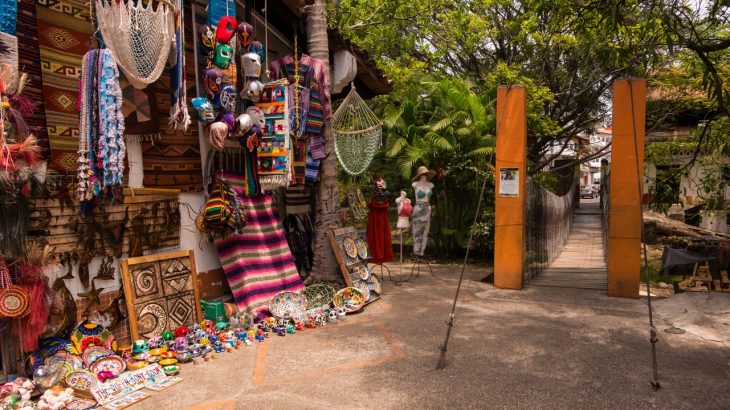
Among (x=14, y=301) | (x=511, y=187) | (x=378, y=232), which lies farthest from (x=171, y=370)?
(x=511, y=187)

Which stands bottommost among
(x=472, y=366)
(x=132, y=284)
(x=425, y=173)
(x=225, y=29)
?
(x=472, y=366)

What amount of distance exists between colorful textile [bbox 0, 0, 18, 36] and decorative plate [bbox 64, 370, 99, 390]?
238 centimetres

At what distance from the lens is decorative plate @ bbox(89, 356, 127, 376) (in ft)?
12.0

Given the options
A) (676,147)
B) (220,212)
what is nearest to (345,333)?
(220,212)

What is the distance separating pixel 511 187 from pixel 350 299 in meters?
2.99

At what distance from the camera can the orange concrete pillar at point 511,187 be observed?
23.3ft

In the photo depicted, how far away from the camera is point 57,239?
3.81m

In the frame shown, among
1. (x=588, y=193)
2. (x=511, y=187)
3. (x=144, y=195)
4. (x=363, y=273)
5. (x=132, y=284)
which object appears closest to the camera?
(x=132, y=284)

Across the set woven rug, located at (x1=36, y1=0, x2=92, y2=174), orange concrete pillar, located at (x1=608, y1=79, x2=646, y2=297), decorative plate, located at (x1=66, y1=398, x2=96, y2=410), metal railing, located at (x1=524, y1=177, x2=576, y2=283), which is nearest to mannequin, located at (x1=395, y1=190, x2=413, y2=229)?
metal railing, located at (x1=524, y1=177, x2=576, y2=283)

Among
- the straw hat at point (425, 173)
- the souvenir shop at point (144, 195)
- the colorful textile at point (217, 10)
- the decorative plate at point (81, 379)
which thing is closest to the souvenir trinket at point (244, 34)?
the souvenir shop at point (144, 195)

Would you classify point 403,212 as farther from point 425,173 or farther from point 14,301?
point 14,301

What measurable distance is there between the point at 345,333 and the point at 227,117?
2.43m

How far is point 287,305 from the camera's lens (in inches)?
211

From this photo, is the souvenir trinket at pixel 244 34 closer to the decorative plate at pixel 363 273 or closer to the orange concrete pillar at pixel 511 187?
the decorative plate at pixel 363 273
